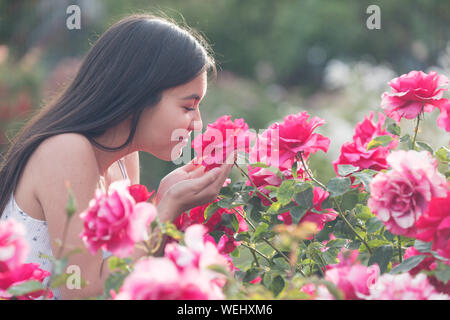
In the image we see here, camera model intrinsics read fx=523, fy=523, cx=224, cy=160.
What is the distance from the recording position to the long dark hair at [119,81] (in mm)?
1345

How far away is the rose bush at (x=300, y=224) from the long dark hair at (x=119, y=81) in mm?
340

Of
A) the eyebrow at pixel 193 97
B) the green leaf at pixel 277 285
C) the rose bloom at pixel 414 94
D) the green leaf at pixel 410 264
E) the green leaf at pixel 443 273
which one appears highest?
the eyebrow at pixel 193 97

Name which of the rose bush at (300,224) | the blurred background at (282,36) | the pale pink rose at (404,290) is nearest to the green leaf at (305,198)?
the rose bush at (300,224)

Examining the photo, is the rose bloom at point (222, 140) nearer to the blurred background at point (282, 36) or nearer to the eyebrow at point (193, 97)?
the eyebrow at point (193, 97)

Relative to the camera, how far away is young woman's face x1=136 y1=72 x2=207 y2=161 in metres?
1.36

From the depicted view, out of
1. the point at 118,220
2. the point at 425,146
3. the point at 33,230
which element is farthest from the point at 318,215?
the point at 33,230

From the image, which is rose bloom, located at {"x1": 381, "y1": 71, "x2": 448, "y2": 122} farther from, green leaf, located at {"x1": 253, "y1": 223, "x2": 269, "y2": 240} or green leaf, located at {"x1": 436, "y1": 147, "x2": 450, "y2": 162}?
green leaf, located at {"x1": 253, "y1": 223, "x2": 269, "y2": 240}

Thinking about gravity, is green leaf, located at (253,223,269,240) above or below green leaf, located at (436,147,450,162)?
below

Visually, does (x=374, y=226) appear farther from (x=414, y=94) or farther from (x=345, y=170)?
(x=414, y=94)

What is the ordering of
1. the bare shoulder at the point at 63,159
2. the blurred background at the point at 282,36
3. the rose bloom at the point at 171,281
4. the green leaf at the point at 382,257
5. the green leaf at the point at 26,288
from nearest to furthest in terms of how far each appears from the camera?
the rose bloom at the point at 171,281 → the green leaf at the point at 26,288 → the green leaf at the point at 382,257 → the bare shoulder at the point at 63,159 → the blurred background at the point at 282,36

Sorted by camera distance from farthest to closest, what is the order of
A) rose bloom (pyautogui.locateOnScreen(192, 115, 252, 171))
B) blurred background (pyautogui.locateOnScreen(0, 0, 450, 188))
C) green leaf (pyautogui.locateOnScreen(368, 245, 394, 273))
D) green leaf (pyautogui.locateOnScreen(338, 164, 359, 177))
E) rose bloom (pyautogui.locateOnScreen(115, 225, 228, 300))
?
blurred background (pyautogui.locateOnScreen(0, 0, 450, 188))
rose bloom (pyautogui.locateOnScreen(192, 115, 252, 171))
green leaf (pyautogui.locateOnScreen(338, 164, 359, 177))
green leaf (pyautogui.locateOnScreen(368, 245, 394, 273))
rose bloom (pyautogui.locateOnScreen(115, 225, 228, 300))

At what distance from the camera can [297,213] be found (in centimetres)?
96

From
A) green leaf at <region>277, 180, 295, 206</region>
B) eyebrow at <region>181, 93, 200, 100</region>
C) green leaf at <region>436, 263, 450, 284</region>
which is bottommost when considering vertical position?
green leaf at <region>436, 263, 450, 284</region>

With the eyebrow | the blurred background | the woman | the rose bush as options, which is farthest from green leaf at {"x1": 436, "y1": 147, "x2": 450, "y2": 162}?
the blurred background
